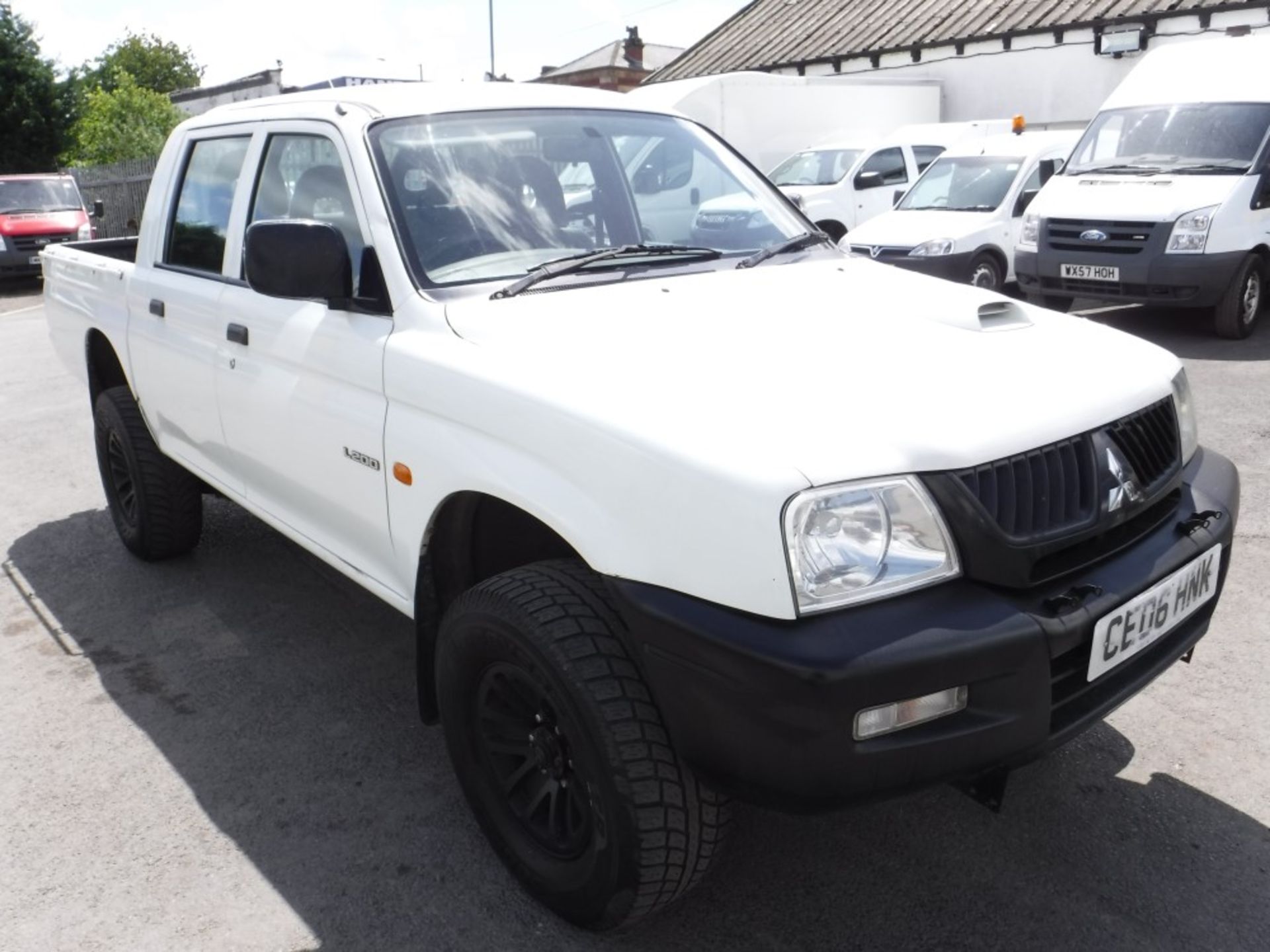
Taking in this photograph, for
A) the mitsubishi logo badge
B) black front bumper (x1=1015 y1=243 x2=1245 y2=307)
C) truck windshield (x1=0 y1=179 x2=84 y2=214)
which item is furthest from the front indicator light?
truck windshield (x1=0 y1=179 x2=84 y2=214)

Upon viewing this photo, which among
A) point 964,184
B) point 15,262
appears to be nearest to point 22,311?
point 15,262

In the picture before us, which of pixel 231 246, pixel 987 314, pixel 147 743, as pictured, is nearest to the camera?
pixel 987 314

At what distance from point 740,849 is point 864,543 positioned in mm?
1145

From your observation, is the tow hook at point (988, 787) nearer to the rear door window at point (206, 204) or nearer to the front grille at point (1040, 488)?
the front grille at point (1040, 488)

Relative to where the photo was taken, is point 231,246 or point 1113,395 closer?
point 1113,395

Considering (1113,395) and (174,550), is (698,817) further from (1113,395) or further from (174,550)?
(174,550)

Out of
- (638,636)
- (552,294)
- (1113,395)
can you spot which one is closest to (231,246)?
(552,294)

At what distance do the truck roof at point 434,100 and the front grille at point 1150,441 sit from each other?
195cm

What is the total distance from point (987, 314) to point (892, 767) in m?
1.32

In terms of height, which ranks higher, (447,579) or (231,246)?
(231,246)

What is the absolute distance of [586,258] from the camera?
318cm

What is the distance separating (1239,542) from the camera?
4852 mm

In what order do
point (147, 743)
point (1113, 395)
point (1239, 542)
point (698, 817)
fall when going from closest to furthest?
point (698, 817), point (1113, 395), point (147, 743), point (1239, 542)

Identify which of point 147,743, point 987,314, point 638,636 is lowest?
point 147,743
